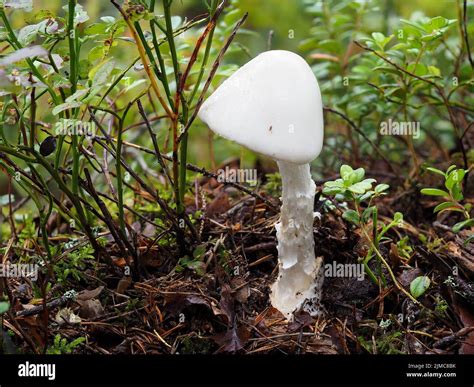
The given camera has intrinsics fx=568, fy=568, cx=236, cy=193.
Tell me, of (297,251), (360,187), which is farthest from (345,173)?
(297,251)

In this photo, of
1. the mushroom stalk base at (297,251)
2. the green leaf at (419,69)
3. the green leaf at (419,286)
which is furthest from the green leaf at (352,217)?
the green leaf at (419,69)

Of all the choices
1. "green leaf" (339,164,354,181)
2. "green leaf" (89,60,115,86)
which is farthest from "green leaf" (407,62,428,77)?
"green leaf" (89,60,115,86)

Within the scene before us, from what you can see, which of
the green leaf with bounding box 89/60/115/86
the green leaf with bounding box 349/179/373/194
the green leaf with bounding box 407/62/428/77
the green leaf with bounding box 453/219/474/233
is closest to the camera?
the green leaf with bounding box 89/60/115/86

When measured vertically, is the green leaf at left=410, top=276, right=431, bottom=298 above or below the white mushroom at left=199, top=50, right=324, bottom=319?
below

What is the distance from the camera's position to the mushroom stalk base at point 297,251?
6.96 ft

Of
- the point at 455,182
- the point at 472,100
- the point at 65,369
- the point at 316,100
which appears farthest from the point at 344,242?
the point at 472,100

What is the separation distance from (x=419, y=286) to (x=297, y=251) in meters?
0.46

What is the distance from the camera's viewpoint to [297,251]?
2182 millimetres

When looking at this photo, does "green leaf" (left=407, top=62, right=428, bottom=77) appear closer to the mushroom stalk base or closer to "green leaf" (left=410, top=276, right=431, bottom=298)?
the mushroom stalk base

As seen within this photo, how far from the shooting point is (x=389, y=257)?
2.32 m

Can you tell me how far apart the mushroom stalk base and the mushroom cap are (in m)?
0.29

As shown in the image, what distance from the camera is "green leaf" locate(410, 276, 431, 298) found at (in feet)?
6.72

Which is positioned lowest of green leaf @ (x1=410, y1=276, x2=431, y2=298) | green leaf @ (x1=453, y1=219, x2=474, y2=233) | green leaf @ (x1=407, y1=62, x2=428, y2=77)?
green leaf @ (x1=410, y1=276, x2=431, y2=298)

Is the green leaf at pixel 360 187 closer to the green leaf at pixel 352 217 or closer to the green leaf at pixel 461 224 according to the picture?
the green leaf at pixel 352 217
